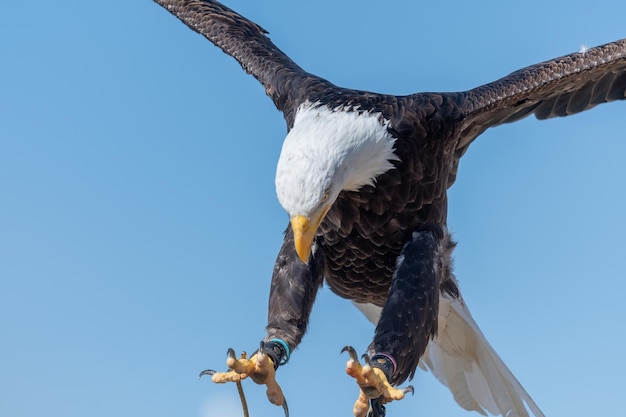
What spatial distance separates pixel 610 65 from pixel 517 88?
53cm

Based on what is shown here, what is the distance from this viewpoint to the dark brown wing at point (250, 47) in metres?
5.45

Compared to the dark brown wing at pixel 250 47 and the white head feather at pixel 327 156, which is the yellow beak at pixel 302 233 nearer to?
Answer: the white head feather at pixel 327 156

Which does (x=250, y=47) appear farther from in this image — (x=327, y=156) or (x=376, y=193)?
(x=327, y=156)

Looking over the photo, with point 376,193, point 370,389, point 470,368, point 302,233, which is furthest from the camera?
point 470,368

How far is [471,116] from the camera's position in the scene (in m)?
5.34

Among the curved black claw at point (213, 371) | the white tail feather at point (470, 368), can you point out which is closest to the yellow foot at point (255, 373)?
the curved black claw at point (213, 371)

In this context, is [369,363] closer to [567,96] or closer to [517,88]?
[517,88]

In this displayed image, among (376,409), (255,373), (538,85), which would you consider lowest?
(376,409)

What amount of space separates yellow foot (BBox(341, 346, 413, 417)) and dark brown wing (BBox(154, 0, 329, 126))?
1.40 m

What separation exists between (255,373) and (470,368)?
244 cm

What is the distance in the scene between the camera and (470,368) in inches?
265

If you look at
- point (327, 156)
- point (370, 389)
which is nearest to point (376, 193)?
point (327, 156)

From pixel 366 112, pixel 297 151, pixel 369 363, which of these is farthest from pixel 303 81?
pixel 369 363

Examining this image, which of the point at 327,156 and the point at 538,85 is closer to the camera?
the point at 327,156
